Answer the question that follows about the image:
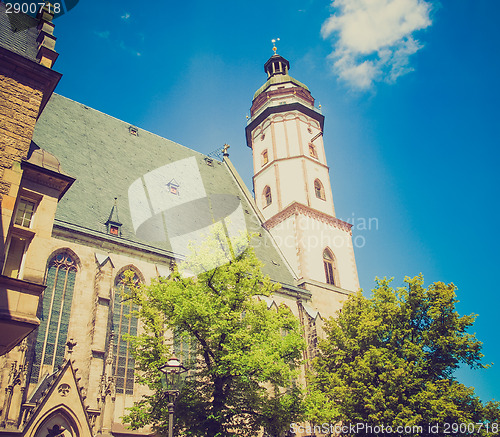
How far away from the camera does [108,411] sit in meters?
15.4

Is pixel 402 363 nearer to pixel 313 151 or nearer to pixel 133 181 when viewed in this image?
pixel 133 181

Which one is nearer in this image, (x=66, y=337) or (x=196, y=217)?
(x=66, y=337)

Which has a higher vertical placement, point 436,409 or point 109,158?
point 109,158

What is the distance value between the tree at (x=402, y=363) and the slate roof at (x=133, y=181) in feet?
24.2

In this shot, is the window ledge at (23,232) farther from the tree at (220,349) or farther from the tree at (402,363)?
the tree at (402,363)

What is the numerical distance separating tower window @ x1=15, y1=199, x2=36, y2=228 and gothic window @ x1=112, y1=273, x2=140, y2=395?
20.8ft

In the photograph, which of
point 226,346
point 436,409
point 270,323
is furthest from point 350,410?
point 226,346

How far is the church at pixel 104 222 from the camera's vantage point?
10.8m

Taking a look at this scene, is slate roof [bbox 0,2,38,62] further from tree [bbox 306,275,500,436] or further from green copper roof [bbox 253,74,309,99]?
green copper roof [bbox 253,74,309,99]

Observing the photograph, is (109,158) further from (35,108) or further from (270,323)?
(270,323)

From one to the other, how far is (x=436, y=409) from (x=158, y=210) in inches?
606

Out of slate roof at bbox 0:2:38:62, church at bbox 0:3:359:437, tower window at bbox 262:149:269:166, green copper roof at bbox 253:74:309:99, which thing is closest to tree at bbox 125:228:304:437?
church at bbox 0:3:359:437

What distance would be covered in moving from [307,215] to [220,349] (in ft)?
59.6

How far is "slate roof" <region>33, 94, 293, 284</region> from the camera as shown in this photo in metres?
21.2
